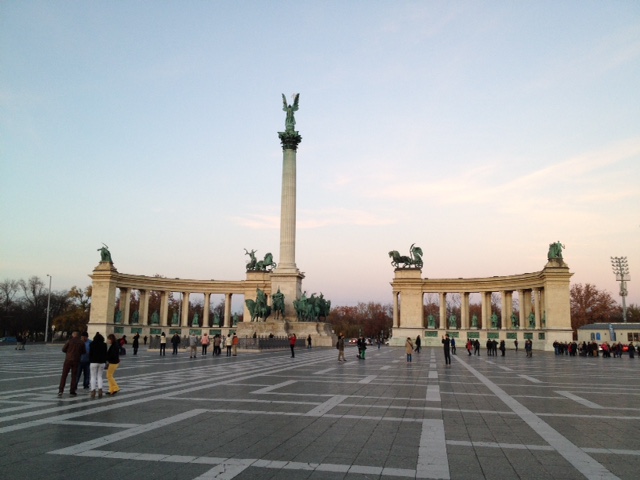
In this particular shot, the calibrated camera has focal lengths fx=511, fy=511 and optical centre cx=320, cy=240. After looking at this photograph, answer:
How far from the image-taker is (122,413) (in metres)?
12.1

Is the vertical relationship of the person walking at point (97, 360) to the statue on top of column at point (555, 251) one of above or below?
below

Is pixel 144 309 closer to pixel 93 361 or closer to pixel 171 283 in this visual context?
pixel 171 283

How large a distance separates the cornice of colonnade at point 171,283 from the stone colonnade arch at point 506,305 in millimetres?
24723

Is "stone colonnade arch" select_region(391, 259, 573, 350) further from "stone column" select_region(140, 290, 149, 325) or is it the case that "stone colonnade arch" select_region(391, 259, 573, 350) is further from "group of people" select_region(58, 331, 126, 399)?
"group of people" select_region(58, 331, 126, 399)

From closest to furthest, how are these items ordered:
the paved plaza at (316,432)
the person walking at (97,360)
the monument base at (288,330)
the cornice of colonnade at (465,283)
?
the paved plaza at (316,432)
the person walking at (97,360)
the monument base at (288,330)
the cornice of colonnade at (465,283)

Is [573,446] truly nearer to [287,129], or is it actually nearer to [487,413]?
[487,413]

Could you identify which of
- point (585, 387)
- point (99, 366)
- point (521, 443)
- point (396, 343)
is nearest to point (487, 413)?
point (521, 443)

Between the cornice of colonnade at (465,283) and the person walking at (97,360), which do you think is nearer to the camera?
the person walking at (97,360)

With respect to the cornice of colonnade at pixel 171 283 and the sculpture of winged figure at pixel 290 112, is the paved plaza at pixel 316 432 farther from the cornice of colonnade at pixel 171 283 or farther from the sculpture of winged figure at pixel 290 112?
the cornice of colonnade at pixel 171 283

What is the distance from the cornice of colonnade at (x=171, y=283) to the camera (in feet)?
240

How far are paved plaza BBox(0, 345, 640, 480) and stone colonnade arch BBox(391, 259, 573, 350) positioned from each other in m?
47.3

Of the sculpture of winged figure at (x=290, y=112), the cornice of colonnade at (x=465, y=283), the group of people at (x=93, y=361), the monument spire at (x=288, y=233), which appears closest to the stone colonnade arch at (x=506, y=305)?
the cornice of colonnade at (x=465, y=283)

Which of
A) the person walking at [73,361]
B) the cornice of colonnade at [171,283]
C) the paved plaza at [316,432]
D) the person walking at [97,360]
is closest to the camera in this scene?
the paved plaza at [316,432]

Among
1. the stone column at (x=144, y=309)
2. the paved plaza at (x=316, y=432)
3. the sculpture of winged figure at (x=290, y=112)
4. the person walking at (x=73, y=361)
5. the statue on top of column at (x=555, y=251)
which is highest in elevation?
the sculpture of winged figure at (x=290, y=112)
